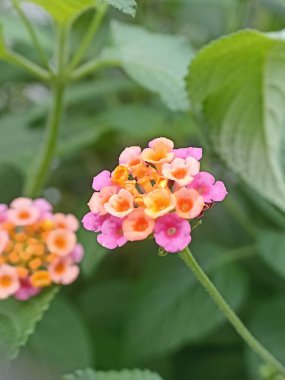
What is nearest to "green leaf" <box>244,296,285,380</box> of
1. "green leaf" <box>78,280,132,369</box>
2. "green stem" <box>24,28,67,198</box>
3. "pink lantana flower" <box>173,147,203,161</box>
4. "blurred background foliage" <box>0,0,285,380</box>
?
"blurred background foliage" <box>0,0,285,380</box>

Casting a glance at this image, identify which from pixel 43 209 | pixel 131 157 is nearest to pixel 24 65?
pixel 43 209

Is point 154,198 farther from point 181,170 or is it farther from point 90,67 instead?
point 90,67

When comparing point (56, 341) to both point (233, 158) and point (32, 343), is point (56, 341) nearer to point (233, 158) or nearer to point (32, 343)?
point (32, 343)

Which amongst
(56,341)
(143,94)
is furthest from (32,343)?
(143,94)

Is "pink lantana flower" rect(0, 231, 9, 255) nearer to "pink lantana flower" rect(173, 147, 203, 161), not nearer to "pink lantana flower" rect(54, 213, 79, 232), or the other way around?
"pink lantana flower" rect(54, 213, 79, 232)

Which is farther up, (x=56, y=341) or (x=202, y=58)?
(x=202, y=58)
